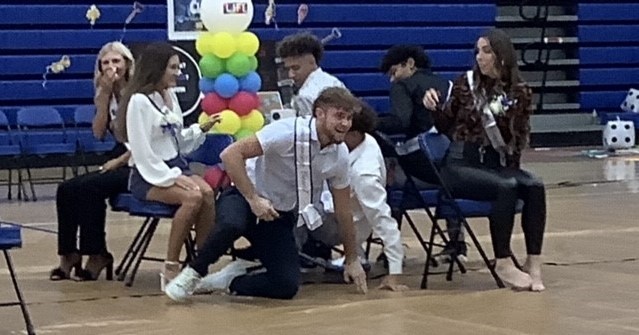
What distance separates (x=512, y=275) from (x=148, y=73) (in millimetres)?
1980

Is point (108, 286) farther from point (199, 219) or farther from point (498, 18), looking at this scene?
point (498, 18)

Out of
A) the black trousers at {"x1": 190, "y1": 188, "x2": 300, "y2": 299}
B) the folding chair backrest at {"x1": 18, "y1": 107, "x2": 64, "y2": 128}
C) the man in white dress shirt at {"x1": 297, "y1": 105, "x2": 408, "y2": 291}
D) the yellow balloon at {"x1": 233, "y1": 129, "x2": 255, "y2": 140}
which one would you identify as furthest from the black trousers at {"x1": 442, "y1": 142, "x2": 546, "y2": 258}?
the folding chair backrest at {"x1": 18, "y1": 107, "x2": 64, "y2": 128}

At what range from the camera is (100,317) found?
5.34m

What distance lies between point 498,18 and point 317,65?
36.5 feet

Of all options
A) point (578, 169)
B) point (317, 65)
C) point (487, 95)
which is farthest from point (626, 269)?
point (578, 169)

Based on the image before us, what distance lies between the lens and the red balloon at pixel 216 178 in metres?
6.21

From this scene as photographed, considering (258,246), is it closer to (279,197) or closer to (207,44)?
(279,197)

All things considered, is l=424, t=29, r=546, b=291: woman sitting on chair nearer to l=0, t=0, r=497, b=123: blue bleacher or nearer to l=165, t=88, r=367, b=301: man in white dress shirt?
l=165, t=88, r=367, b=301: man in white dress shirt

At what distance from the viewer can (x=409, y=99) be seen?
6.54m

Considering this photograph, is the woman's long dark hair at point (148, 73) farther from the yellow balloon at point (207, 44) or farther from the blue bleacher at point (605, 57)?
the blue bleacher at point (605, 57)

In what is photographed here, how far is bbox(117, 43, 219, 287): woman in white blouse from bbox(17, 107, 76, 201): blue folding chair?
5.94m

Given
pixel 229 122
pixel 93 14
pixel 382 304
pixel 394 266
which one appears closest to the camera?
pixel 382 304

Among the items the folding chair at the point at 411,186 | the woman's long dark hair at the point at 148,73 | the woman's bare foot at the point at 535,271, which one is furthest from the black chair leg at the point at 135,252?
the woman's bare foot at the point at 535,271

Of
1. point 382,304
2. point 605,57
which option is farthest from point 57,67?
point 382,304
